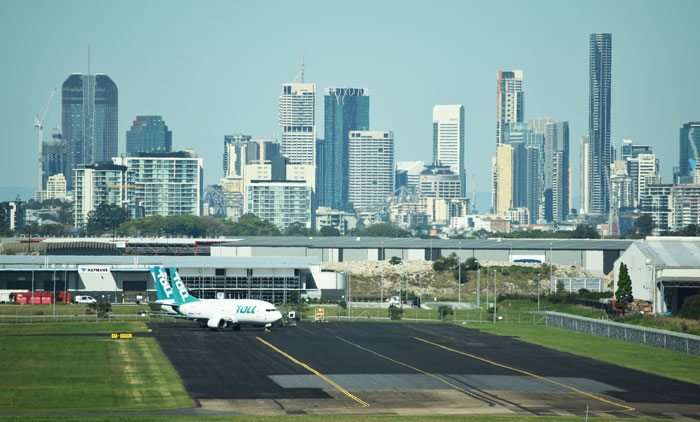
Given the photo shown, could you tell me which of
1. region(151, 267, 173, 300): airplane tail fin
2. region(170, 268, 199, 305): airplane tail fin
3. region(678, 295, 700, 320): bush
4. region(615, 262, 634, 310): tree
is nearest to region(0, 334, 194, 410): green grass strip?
region(170, 268, 199, 305): airplane tail fin

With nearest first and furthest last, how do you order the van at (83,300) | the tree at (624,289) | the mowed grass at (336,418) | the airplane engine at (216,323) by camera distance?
the mowed grass at (336,418)
the airplane engine at (216,323)
the tree at (624,289)
the van at (83,300)

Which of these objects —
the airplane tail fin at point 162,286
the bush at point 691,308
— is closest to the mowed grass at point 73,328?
the airplane tail fin at point 162,286

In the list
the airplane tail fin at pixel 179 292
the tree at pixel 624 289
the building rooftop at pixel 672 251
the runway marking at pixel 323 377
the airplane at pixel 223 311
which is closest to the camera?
the runway marking at pixel 323 377

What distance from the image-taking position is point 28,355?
281 ft

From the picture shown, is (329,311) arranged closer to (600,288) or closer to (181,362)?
(600,288)

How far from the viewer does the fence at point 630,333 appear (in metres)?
91.2

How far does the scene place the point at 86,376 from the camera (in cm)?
7412

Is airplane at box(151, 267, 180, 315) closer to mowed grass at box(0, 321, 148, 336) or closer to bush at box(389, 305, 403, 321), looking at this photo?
mowed grass at box(0, 321, 148, 336)

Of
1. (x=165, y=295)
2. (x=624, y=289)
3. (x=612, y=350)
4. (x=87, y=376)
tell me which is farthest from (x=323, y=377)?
(x=624, y=289)

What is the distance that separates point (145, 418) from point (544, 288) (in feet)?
488

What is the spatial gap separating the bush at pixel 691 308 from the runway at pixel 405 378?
2300cm

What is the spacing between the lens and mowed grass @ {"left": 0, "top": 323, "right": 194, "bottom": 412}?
62.8 m

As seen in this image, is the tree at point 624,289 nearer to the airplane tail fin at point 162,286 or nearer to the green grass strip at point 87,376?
the airplane tail fin at point 162,286

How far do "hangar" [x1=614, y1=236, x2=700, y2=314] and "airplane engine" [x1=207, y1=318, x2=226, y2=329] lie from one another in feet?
171
